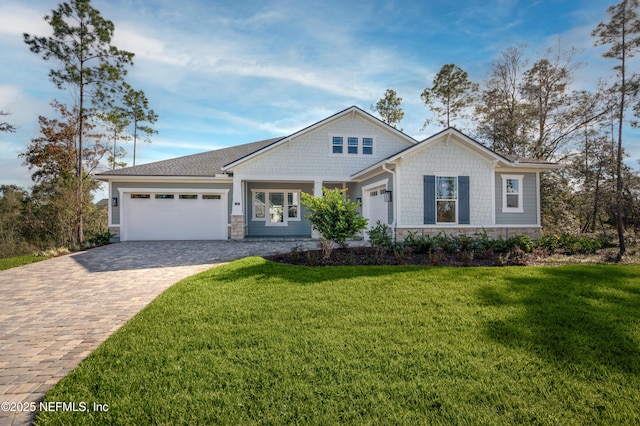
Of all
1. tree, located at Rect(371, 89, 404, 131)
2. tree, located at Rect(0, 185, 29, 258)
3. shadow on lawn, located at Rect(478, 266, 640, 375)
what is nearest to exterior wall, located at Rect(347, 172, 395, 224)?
shadow on lawn, located at Rect(478, 266, 640, 375)

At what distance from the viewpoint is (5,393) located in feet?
8.82

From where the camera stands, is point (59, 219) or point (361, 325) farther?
point (59, 219)

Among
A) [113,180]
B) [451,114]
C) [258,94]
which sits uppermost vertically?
[451,114]

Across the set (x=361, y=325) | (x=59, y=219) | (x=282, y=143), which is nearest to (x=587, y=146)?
(x=282, y=143)

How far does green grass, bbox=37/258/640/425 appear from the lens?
93.3 inches

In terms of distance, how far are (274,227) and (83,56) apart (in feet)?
41.3

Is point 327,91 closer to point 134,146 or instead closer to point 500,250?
point 500,250

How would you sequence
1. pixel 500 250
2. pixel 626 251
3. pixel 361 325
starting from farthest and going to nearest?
pixel 626 251 < pixel 500 250 < pixel 361 325

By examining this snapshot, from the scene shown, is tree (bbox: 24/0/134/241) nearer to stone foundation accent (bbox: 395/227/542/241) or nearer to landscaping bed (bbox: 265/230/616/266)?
landscaping bed (bbox: 265/230/616/266)

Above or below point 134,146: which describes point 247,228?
below

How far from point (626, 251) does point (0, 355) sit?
1632cm

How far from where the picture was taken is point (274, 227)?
54.4 ft

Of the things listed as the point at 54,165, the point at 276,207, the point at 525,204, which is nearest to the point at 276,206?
the point at 276,207

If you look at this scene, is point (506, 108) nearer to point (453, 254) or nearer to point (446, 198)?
point (446, 198)
